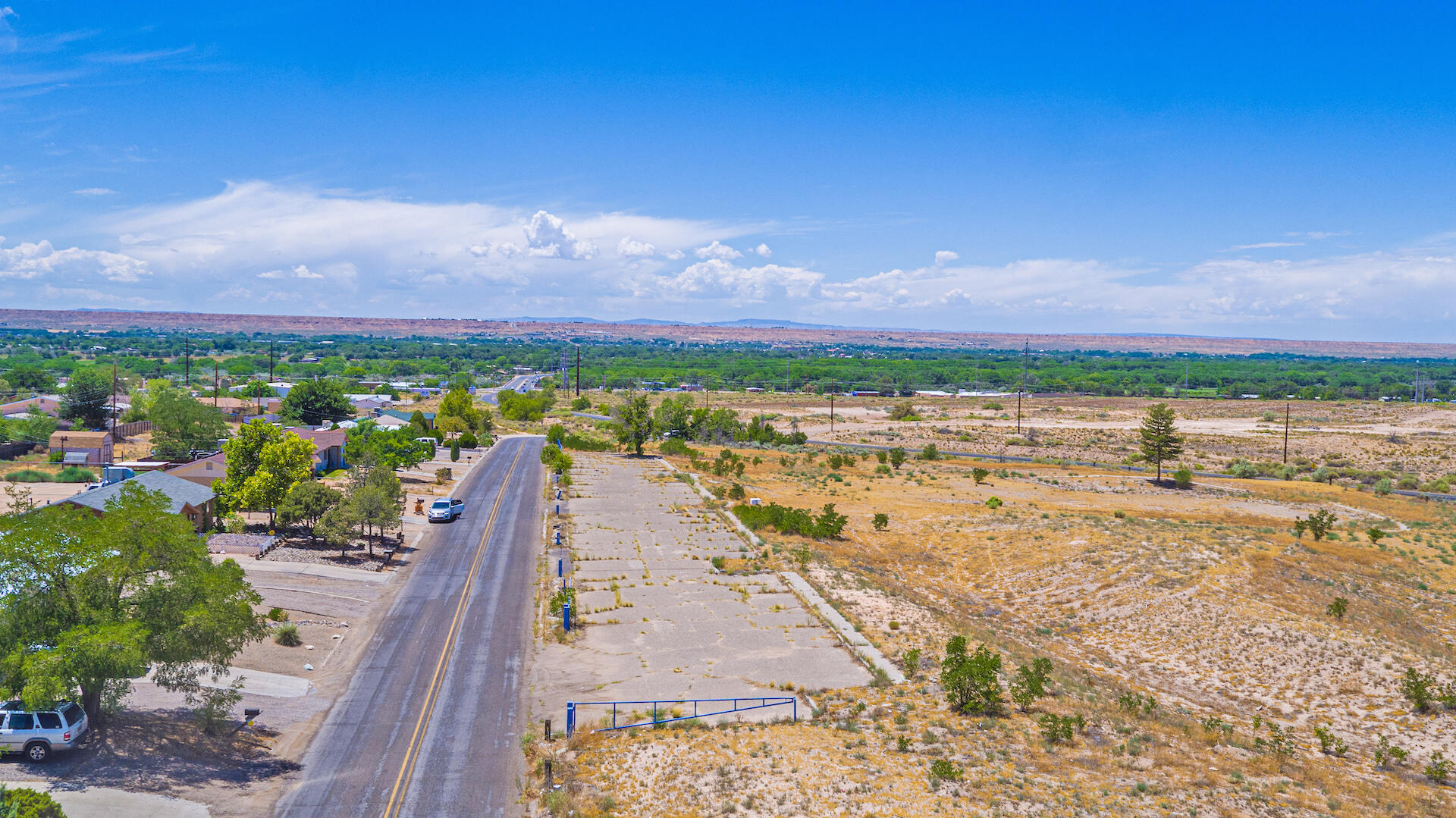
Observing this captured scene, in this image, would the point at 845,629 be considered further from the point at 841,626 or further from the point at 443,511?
the point at 443,511

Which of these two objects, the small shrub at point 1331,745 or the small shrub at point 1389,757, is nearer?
the small shrub at point 1389,757

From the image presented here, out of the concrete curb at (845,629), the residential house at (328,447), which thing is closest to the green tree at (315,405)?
the residential house at (328,447)

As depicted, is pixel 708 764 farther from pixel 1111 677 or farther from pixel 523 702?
pixel 1111 677

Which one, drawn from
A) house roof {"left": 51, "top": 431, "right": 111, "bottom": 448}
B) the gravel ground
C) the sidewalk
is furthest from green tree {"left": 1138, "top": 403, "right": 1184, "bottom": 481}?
house roof {"left": 51, "top": 431, "right": 111, "bottom": 448}

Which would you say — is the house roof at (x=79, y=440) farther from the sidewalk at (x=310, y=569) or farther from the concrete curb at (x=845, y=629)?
→ the concrete curb at (x=845, y=629)

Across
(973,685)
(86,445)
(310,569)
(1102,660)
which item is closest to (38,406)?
(86,445)

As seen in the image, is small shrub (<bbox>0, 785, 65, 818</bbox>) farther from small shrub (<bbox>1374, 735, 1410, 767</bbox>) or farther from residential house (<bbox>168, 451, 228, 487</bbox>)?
residential house (<bbox>168, 451, 228, 487</bbox>)

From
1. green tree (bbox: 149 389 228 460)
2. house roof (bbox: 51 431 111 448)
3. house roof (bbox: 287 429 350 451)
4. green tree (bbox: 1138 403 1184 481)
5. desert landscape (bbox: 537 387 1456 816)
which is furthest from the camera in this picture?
green tree (bbox: 1138 403 1184 481)
